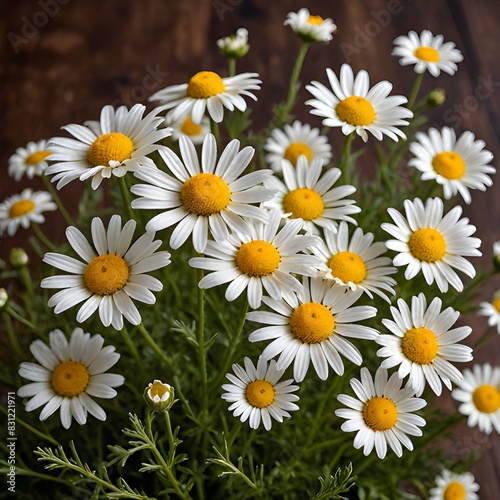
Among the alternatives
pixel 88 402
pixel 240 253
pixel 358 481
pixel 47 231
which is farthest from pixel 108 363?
pixel 47 231

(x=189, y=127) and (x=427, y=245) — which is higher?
(x=189, y=127)

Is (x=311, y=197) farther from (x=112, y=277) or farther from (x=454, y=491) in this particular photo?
(x=454, y=491)

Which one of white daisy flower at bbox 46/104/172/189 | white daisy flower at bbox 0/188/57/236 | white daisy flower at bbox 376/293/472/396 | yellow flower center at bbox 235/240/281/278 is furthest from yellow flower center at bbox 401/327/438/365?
white daisy flower at bbox 0/188/57/236

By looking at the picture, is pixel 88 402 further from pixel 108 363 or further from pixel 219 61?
pixel 219 61

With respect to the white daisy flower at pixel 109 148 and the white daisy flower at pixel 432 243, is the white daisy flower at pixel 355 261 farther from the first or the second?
the white daisy flower at pixel 109 148

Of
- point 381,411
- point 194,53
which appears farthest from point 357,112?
point 194,53

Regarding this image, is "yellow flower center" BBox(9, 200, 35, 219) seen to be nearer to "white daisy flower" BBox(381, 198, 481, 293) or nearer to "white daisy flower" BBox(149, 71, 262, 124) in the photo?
"white daisy flower" BBox(149, 71, 262, 124)
